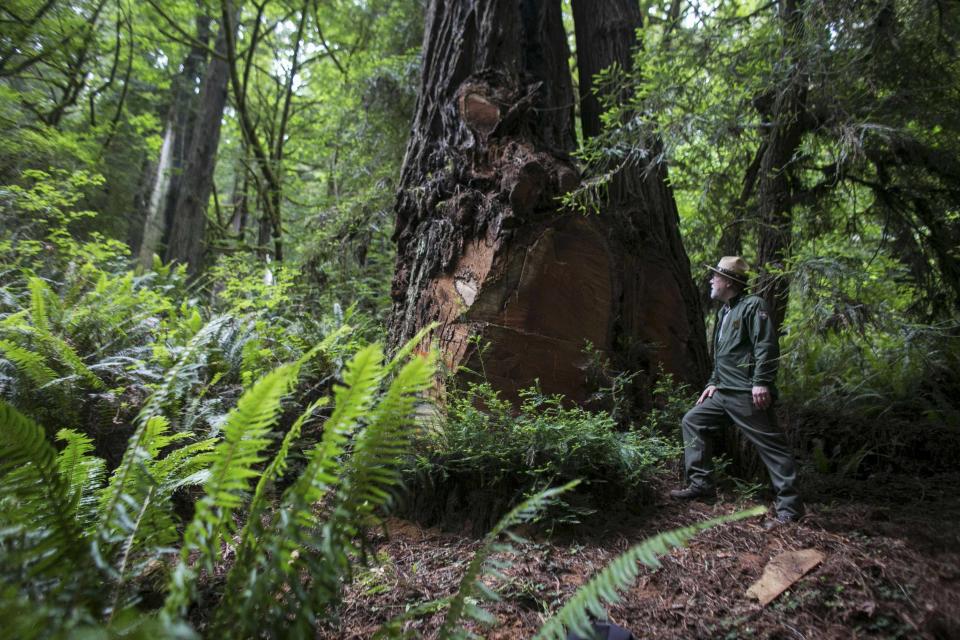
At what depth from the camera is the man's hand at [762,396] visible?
11.0 feet

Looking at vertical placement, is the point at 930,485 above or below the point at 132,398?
below

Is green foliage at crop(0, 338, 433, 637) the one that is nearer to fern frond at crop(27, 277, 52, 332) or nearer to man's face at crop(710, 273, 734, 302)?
fern frond at crop(27, 277, 52, 332)

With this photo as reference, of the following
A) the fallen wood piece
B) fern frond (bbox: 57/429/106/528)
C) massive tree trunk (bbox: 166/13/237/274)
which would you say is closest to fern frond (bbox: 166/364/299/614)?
fern frond (bbox: 57/429/106/528)

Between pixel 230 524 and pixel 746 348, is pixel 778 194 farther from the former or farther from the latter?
pixel 230 524

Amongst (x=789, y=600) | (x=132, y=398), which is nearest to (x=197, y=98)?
(x=132, y=398)

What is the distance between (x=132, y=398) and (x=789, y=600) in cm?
412

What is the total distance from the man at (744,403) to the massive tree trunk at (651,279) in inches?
21.0

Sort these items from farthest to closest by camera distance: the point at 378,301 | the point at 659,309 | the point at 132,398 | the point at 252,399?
1. the point at 378,301
2. the point at 659,309
3. the point at 132,398
4. the point at 252,399

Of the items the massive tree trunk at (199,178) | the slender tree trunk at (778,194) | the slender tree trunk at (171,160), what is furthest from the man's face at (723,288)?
the slender tree trunk at (171,160)

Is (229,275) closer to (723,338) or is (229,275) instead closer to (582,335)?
(582,335)

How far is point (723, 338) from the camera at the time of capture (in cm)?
374

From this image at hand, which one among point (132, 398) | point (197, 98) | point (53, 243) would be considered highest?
point (197, 98)

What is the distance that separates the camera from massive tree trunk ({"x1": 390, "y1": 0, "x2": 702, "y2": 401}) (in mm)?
3711

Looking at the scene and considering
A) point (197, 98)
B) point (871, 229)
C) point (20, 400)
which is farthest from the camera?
point (197, 98)
